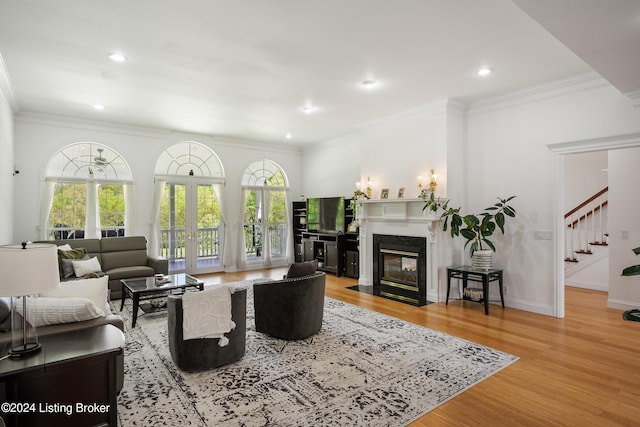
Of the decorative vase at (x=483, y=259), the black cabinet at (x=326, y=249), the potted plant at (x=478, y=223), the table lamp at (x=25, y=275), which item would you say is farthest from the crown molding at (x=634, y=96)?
the table lamp at (x=25, y=275)

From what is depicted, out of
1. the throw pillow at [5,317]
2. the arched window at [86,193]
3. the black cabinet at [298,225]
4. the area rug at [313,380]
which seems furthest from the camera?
the black cabinet at [298,225]

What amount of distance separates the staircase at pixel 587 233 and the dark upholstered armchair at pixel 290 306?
5503mm

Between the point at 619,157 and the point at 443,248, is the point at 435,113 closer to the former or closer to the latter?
the point at 443,248

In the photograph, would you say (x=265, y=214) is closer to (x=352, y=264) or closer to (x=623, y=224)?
(x=352, y=264)

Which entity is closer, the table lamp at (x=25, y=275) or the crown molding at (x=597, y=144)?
the table lamp at (x=25, y=275)

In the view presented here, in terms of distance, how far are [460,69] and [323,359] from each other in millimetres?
3706

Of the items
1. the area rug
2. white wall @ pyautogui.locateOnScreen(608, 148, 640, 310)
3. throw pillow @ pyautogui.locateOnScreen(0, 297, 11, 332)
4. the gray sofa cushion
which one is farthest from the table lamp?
white wall @ pyautogui.locateOnScreen(608, 148, 640, 310)

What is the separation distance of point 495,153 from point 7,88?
23.3 ft

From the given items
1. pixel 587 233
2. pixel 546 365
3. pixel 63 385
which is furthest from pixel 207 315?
pixel 587 233

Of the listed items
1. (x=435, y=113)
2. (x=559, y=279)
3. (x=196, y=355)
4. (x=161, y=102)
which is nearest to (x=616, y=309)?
(x=559, y=279)

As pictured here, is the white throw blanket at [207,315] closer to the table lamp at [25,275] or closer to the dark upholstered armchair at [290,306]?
the dark upholstered armchair at [290,306]

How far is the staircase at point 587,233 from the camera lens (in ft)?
21.3

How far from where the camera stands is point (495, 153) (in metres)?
5.40

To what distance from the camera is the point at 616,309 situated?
5109mm
